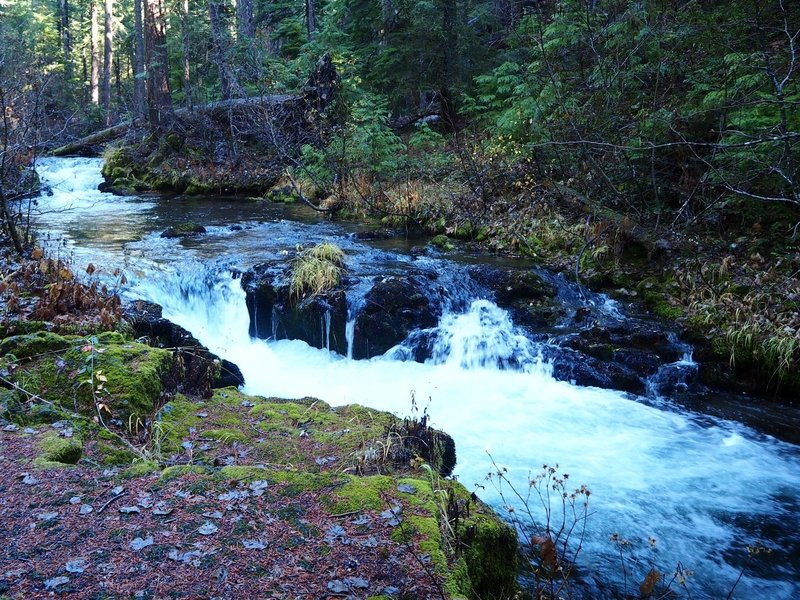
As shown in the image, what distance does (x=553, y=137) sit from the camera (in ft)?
42.7

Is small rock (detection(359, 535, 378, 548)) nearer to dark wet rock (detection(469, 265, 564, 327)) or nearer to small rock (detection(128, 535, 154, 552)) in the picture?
small rock (detection(128, 535, 154, 552))

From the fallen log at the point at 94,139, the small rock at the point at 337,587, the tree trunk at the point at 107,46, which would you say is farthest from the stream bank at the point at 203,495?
the tree trunk at the point at 107,46

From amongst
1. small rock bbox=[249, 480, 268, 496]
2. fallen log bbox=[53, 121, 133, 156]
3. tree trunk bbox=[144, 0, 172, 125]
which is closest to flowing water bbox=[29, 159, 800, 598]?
small rock bbox=[249, 480, 268, 496]

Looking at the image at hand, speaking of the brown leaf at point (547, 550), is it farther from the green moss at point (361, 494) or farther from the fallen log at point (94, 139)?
the fallen log at point (94, 139)

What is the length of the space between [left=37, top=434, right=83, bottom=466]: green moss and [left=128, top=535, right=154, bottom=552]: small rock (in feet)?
4.21

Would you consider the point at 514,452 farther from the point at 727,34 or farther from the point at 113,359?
the point at 727,34

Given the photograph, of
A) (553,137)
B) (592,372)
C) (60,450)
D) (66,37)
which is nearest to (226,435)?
(60,450)

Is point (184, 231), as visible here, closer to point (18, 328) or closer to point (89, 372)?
point (18, 328)

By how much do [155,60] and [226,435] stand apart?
2150 cm

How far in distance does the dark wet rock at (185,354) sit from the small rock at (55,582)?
11.3 feet

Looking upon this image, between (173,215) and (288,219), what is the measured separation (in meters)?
3.45

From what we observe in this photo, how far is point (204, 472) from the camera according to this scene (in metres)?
4.16

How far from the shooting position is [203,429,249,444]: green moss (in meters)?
5.32

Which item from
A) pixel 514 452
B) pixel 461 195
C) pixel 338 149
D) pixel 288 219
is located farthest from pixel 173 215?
pixel 514 452
